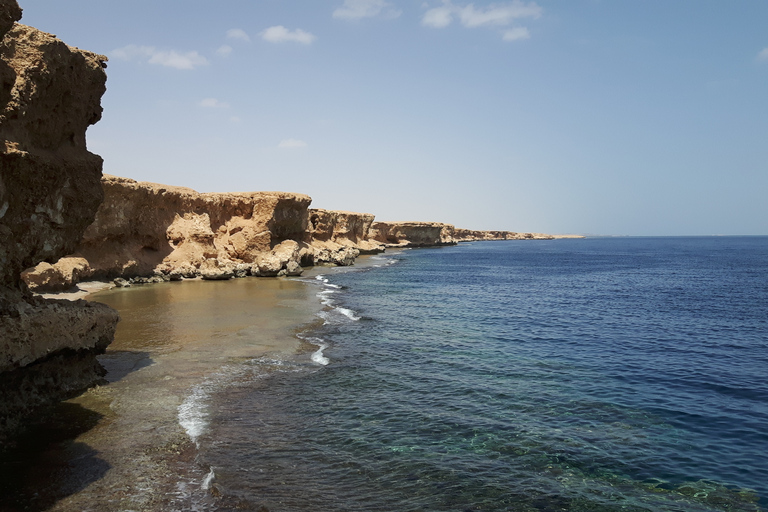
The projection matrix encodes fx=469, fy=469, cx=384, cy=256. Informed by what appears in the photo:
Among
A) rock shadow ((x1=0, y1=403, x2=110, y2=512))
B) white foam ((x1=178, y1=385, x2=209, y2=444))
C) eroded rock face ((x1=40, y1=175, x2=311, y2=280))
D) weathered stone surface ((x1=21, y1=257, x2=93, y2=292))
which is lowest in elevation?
white foam ((x1=178, y1=385, x2=209, y2=444))

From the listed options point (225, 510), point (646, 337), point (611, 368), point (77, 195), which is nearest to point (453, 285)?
point (646, 337)

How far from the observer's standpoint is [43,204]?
1258 centimetres

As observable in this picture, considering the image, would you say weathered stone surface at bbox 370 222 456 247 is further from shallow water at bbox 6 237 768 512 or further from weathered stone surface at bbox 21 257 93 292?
shallow water at bbox 6 237 768 512

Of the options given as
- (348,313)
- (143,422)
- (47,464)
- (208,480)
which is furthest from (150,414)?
(348,313)

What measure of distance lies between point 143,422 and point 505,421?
30.0 ft

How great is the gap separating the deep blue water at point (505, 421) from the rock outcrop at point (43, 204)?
15.0ft

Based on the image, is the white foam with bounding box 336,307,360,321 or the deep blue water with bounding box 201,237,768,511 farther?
the white foam with bounding box 336,307,360,321

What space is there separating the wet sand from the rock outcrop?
42.9 inches

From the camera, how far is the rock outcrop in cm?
1112

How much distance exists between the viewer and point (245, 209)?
2141 inches

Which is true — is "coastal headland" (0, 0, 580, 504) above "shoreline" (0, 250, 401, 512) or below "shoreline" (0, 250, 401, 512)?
above

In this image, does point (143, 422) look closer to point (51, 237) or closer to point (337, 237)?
point (51, 237)

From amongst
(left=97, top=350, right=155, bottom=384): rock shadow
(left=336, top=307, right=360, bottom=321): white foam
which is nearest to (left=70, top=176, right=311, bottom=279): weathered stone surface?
(left=336, top=307, right=360, bottom=321): white foam

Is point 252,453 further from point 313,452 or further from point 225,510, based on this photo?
point 225,510
